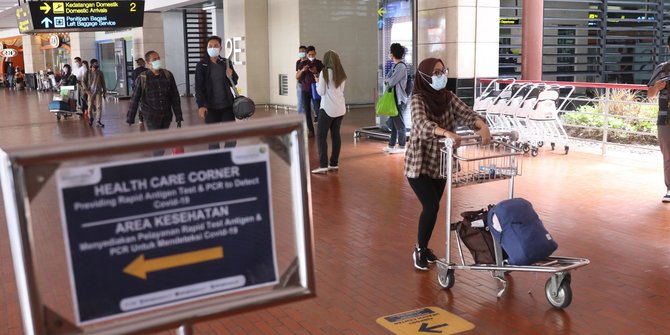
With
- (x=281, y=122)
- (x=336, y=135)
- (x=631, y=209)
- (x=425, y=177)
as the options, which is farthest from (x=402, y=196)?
(x=281, y=122)

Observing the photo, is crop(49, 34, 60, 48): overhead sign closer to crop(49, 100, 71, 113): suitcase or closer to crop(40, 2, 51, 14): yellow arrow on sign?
crop(40, 2, 51, 14): yellow arrow on sign

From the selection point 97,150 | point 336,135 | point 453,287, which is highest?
point 97,150

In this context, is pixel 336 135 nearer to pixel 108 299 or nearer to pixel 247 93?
pixel 108 299

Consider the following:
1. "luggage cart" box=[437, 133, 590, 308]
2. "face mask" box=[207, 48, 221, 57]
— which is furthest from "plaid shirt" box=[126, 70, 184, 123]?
"luggage cart" box=[437, 133, 590, 308]

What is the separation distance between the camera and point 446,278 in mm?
5020

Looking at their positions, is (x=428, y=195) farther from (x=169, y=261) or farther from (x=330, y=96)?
(x=330, y=96)

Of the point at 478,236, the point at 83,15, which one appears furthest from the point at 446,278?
the point at 83,15

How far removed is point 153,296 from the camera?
2158 millimetres

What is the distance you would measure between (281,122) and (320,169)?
25.3 feet

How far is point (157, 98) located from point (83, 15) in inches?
476

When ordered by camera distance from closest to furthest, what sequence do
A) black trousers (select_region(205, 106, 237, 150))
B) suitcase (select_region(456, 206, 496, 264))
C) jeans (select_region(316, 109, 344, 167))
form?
suitcase (select_region(456, 206, 496, 264))
black trousers (select_region(205, 106, 237, 150))
jeans (select_region(316, 109, 344, 167))

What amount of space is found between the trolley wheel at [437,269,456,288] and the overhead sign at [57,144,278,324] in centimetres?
288

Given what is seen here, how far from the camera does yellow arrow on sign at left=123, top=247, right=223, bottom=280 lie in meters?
2.13

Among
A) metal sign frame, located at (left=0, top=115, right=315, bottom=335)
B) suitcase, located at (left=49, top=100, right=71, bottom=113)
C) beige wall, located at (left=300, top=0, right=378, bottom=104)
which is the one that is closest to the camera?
metal sign frame, located at (left=0, top=115, right=315, bottom=335)
